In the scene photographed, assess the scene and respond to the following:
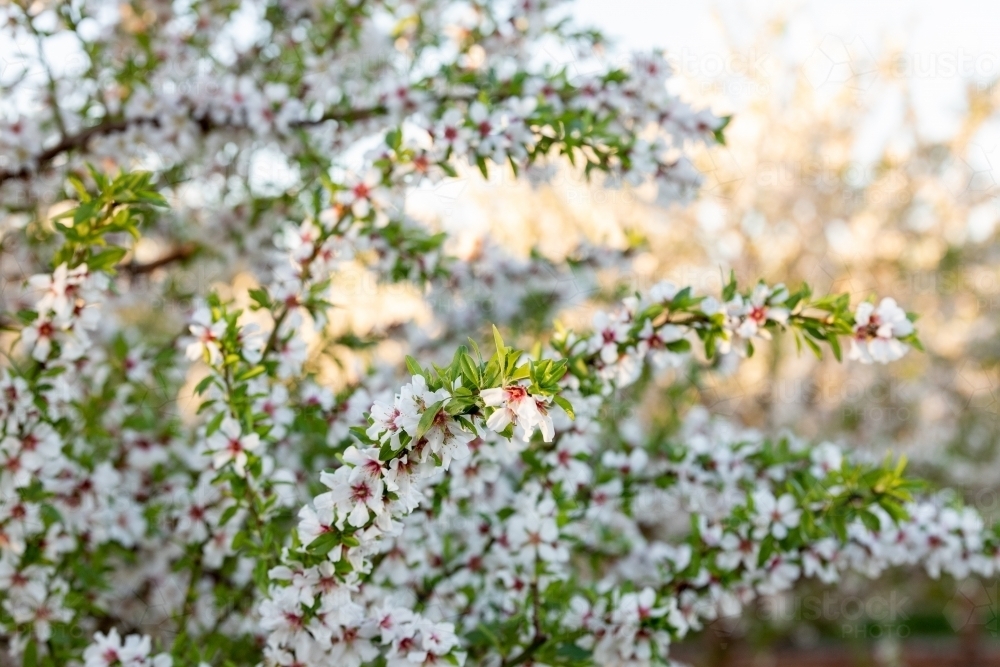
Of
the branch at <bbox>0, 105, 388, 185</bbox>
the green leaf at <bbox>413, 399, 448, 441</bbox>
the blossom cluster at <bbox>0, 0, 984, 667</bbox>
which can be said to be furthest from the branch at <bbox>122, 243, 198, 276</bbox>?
the green leaf at <bbox>413, 399, 448, 441</bbox>

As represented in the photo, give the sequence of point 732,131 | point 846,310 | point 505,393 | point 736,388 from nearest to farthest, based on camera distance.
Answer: point 505,393 → point 846,310 → point 736,388 → point 732,131

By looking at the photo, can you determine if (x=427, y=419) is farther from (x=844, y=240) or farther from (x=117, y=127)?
(x=844, y=240)

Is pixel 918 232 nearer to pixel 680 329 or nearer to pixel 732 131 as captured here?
pixel 732 131

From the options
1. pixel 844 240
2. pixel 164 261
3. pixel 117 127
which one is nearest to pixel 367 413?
pixel 117 127

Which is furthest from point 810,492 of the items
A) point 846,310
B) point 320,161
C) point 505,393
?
point 320,161

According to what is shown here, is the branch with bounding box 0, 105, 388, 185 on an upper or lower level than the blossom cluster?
upper

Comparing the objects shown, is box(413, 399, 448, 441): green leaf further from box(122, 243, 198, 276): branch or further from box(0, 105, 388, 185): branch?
box(122, 243, 198, 276): branch

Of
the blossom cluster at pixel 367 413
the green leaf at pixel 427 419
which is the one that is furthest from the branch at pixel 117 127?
the green leaf at pixel 427 419

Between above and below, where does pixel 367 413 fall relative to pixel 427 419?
above

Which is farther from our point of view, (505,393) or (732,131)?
(732,131)

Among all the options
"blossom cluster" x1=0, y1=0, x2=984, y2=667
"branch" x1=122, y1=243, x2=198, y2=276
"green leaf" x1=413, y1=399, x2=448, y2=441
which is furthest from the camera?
"branch" x1=122, y1=243, x2=198, y2=276

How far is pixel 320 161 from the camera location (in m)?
Answer: 3.38

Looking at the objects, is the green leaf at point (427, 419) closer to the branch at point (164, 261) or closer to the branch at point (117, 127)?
the branch at point (117, 127)

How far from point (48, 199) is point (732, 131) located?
8.23 meters
